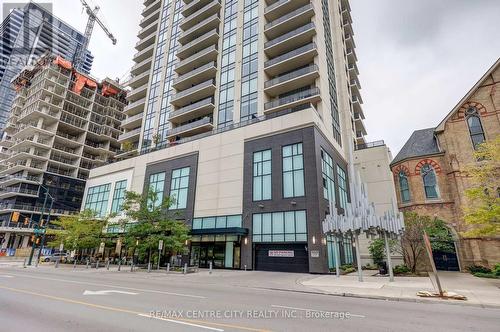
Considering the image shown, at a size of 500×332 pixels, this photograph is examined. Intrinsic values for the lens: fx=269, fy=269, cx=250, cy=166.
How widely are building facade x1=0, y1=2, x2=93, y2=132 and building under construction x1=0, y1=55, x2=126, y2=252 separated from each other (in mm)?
72272

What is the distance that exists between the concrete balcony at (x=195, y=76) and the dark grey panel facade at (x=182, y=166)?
15.5 metres

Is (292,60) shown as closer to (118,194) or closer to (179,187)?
(179,187)

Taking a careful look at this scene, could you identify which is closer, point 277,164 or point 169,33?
point 277,164

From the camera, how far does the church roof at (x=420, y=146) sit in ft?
101

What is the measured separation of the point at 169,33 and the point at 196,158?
111 ft

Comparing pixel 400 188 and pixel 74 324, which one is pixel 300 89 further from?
pixel 74 324

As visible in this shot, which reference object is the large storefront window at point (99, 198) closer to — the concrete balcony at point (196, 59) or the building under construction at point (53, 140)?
the building under construction at point (53, 140)

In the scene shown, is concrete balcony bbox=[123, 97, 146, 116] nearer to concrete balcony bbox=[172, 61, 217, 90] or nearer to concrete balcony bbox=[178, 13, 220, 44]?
concrete balcony bbox=[172, 61, 217, 90]

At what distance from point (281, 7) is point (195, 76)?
17.3 meters

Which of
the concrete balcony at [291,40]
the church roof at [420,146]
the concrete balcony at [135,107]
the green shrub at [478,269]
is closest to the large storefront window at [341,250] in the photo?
the green shrub at [478,269]

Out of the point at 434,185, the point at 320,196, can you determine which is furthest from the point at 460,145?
the point at 320,196

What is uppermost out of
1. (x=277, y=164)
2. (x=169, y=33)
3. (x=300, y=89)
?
(x=169, y=33)

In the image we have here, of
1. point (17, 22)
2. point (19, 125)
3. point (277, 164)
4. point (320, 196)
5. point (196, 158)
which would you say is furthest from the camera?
point (17, 22)

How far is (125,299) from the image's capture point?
10.9 m
